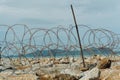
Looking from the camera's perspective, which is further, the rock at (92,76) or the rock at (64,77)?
the rock at (64,77)

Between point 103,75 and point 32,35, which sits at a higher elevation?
point 32,35

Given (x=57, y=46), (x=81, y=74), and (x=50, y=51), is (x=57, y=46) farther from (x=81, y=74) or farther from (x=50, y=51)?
(x=81, y=74)

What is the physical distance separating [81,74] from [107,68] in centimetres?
139

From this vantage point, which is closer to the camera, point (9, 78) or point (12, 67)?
point (9, 78)

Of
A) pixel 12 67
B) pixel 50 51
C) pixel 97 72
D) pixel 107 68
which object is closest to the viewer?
pixel 97 72

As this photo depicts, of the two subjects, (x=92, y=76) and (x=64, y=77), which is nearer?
(x=92, y=76)

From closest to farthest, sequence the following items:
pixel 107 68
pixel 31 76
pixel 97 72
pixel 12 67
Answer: pixel 97 72, pixel 31 76, pixel 107 68, pixel 12 67

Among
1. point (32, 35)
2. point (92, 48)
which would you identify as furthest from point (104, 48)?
point (32, 35)

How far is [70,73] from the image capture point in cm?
991

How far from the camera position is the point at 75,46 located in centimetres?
1231

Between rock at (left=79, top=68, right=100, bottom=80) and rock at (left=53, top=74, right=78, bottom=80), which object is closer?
rock at (left=79, top=68, right=100, bottom=80)

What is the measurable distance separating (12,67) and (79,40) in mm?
2257

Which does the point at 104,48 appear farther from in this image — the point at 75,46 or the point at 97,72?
the point at 97,72

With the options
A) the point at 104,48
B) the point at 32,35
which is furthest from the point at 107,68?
the point at 32,35
